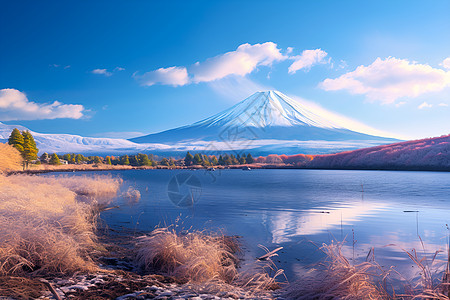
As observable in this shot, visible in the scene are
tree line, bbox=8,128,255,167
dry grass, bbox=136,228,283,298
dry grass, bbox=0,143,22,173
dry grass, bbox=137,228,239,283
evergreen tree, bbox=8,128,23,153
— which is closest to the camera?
dry grass, bbox=136,228,283,298

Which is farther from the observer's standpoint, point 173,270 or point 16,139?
point 16,139

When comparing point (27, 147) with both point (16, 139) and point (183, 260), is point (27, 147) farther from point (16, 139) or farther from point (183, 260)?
point (183, 260)

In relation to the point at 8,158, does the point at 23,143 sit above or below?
above

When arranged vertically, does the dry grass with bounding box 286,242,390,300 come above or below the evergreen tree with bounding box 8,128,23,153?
below

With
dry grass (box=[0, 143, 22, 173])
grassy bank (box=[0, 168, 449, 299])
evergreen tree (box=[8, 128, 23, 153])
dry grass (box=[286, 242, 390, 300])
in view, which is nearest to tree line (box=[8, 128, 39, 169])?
evergreen tree (box=[8, 128, 23, 153])

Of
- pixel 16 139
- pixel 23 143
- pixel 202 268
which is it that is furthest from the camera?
pixel 23 143

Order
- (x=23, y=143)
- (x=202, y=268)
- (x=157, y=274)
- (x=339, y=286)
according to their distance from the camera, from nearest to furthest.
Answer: (x=339, y=286), (x=202, y=268), (x=157, y=274), (x=23, y=143)

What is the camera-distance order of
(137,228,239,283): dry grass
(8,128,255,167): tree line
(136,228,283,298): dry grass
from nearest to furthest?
(136,228,283,298): dry grass
(137,228,239,283): dry grass
(8,128,255,167): tree line

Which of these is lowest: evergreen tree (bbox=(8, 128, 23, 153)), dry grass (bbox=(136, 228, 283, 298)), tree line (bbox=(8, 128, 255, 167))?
dry grass (bbox=(136, 228, 283, 298))

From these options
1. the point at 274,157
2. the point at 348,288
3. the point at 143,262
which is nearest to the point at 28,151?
the point at 143,262

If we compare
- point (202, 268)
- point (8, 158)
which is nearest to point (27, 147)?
point (8, 158)

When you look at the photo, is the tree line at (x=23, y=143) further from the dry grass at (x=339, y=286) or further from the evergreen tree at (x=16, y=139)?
the dry grass at (x=339, y=286)

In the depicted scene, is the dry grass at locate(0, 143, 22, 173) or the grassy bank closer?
the grassy bank

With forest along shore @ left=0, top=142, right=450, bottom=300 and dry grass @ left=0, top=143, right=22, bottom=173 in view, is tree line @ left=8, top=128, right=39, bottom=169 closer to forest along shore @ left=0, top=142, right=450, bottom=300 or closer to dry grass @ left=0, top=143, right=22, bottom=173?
dry grass @ left=0, top=143, right=22, bottom=173
